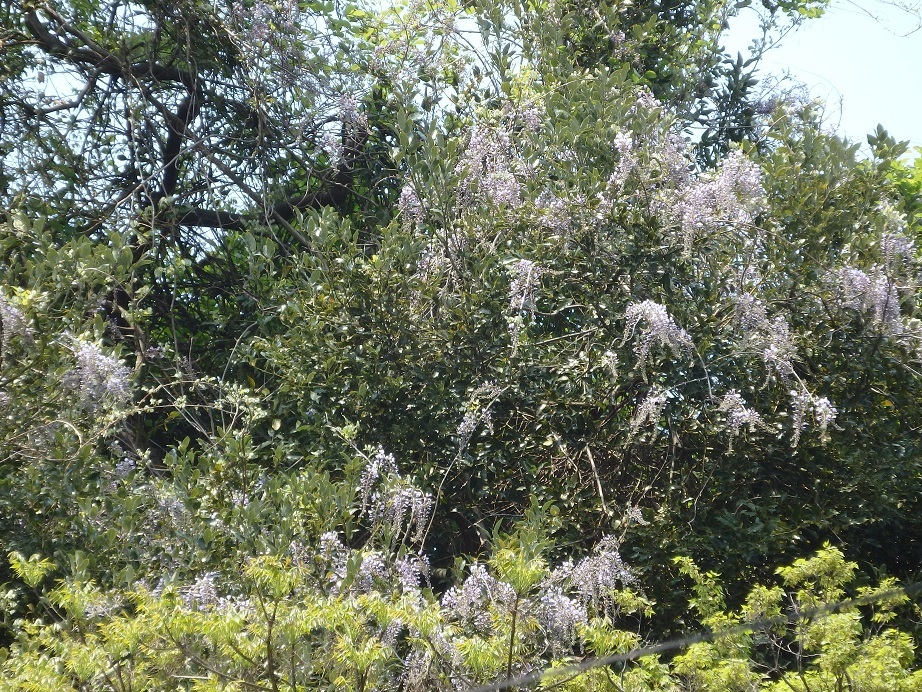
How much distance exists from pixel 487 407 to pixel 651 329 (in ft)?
2.69

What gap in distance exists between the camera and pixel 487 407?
15.7 feet

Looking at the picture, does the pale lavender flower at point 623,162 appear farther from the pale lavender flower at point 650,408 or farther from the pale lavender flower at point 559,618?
the pale lavender flower at point 559,618

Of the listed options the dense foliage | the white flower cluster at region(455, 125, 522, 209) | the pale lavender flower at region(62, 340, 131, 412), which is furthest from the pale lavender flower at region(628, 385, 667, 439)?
the pale lavender flower at region(62, 340, 131, 412)

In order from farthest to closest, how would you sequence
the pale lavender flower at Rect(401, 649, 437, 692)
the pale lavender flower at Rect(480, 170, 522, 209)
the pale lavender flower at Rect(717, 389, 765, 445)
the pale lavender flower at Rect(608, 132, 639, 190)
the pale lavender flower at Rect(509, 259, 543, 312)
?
the pale lavender flower at Rect(480, 170, 522, 209) → the pale lavender flower at Rect(608, 132, 639, 190) → the pale lavender flower at Rect(509, 259, 543, 312) → the pale lavender flower at Rect(717, 389, 765, 445) → the pale lavender flower at Rect(401, 649, 437, 692)

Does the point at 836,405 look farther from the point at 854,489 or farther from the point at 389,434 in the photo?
the point at 389,434

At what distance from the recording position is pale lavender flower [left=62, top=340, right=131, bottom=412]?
4.44 m

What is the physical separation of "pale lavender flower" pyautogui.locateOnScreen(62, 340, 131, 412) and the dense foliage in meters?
0.02

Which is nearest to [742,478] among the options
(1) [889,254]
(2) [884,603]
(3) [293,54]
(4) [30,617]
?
(2) [884,603]

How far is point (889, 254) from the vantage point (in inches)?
189

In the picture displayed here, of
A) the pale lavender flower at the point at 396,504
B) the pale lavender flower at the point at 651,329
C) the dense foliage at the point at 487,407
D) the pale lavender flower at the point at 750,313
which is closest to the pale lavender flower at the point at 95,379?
the dense foliage at the point at 487,407

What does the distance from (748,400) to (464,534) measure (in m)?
1.55

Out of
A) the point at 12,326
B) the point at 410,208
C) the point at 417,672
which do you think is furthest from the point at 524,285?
the point at 12,326

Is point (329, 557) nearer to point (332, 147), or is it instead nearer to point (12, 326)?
point (12, 326)

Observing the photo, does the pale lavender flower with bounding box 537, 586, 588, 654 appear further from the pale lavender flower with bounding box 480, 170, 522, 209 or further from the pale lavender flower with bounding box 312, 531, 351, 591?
the pale lavender flower with bounding box 480, 170, 522, 209
